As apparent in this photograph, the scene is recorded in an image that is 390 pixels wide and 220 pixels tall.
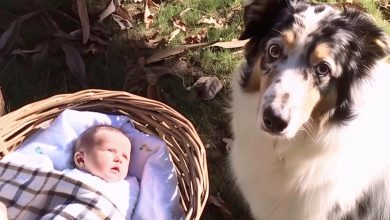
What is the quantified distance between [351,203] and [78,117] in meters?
1.24

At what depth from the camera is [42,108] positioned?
288 cm

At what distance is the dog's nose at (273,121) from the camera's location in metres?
2.29

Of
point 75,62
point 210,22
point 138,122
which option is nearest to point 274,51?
point 138,122

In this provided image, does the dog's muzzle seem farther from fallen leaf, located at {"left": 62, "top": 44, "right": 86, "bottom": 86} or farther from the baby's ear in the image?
fallen leaf, located at {"left": 62, "top": 44, "right": 86, "bottom": 86}

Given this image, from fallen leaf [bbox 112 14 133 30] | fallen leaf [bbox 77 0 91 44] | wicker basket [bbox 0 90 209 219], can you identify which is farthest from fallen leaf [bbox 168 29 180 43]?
wicker basket [bbox 0 90 209 219]

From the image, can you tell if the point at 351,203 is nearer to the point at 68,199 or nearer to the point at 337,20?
the point at 337,20

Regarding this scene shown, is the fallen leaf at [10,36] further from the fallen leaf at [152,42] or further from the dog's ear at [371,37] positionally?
the dog's ear at [371,37]

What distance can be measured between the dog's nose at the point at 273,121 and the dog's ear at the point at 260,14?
1.40 ft

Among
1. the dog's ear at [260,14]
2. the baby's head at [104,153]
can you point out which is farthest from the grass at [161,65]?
the dog's ear at [260,14]

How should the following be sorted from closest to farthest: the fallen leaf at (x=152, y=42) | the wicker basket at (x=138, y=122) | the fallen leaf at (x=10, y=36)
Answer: the wicker basket at (x=138, y=122)
the fallen leaf at (x=10, y=36)
the fallen leaf at (x=152, y=42)

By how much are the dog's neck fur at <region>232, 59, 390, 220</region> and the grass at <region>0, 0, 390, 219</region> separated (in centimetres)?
62

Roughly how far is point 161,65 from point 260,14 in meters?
1.47

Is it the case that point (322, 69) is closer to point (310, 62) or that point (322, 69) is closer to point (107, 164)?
point (310, 62)

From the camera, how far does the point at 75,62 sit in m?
3.83
